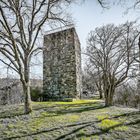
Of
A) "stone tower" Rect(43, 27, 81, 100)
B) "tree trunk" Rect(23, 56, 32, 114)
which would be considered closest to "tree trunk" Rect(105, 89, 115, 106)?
"stone tower" Rect(43, 27, 81, 100)

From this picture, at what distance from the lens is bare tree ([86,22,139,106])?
17.6m

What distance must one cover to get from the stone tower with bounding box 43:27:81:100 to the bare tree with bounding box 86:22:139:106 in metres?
2.84

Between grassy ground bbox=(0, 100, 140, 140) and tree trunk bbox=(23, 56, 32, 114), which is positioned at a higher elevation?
tree trunk bbox=(23, 56, 32, 114)

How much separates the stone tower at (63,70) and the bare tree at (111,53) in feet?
9.31

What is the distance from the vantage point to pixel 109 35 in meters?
19.6

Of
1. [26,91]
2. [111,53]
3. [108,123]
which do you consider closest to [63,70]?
[111,53]

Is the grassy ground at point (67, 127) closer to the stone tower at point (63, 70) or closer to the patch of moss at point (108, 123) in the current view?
the patch of moss at point (108, 123)

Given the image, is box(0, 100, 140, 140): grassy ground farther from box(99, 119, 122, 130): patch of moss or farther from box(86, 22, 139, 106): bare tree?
box(86, 22, 139, 106): bare tree

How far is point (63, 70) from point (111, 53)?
18.5 ft

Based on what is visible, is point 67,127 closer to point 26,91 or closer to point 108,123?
point 108,123

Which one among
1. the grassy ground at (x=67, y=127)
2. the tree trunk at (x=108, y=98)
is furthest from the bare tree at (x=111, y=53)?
the grassy ground at (x=67, y=127)

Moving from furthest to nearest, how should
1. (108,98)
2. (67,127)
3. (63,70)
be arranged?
1. (63,70)
2. (108,98)
3. (67,127)

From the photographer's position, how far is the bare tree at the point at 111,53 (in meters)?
17.6

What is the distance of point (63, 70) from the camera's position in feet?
75.0
